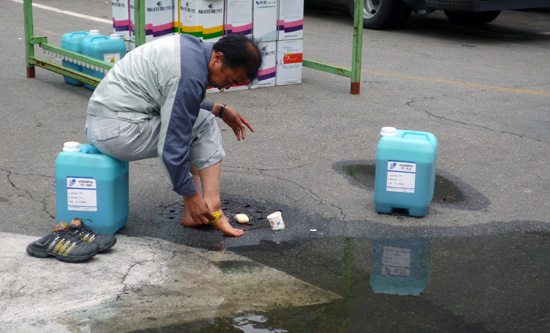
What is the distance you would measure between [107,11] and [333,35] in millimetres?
4031

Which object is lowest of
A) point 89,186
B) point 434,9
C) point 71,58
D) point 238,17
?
point 89,186

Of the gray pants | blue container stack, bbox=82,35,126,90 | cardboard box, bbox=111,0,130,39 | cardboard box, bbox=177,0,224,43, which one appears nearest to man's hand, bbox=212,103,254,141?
the gray pants

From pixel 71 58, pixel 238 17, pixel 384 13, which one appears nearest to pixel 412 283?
pixel 238 17

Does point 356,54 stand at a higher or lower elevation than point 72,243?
higher

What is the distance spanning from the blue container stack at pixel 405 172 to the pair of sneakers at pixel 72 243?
5.40 ft

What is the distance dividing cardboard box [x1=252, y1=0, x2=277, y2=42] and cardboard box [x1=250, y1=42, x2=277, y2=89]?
3.7 inches

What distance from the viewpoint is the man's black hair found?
3816 millimetres

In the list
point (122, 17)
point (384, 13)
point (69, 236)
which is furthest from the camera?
point (384, 13)

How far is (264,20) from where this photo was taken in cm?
773

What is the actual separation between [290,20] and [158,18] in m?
1.41

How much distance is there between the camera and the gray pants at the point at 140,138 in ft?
13.1

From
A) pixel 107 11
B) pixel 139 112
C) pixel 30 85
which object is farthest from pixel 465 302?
pixel 107 11

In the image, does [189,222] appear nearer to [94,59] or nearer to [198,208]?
[198,208]

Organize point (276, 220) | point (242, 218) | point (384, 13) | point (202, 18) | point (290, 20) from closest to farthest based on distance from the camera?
1. point (276, 220)
2. point (242, 218)
3. point (202, 18)
4. point (290, 20)
5. point (384, 13)
